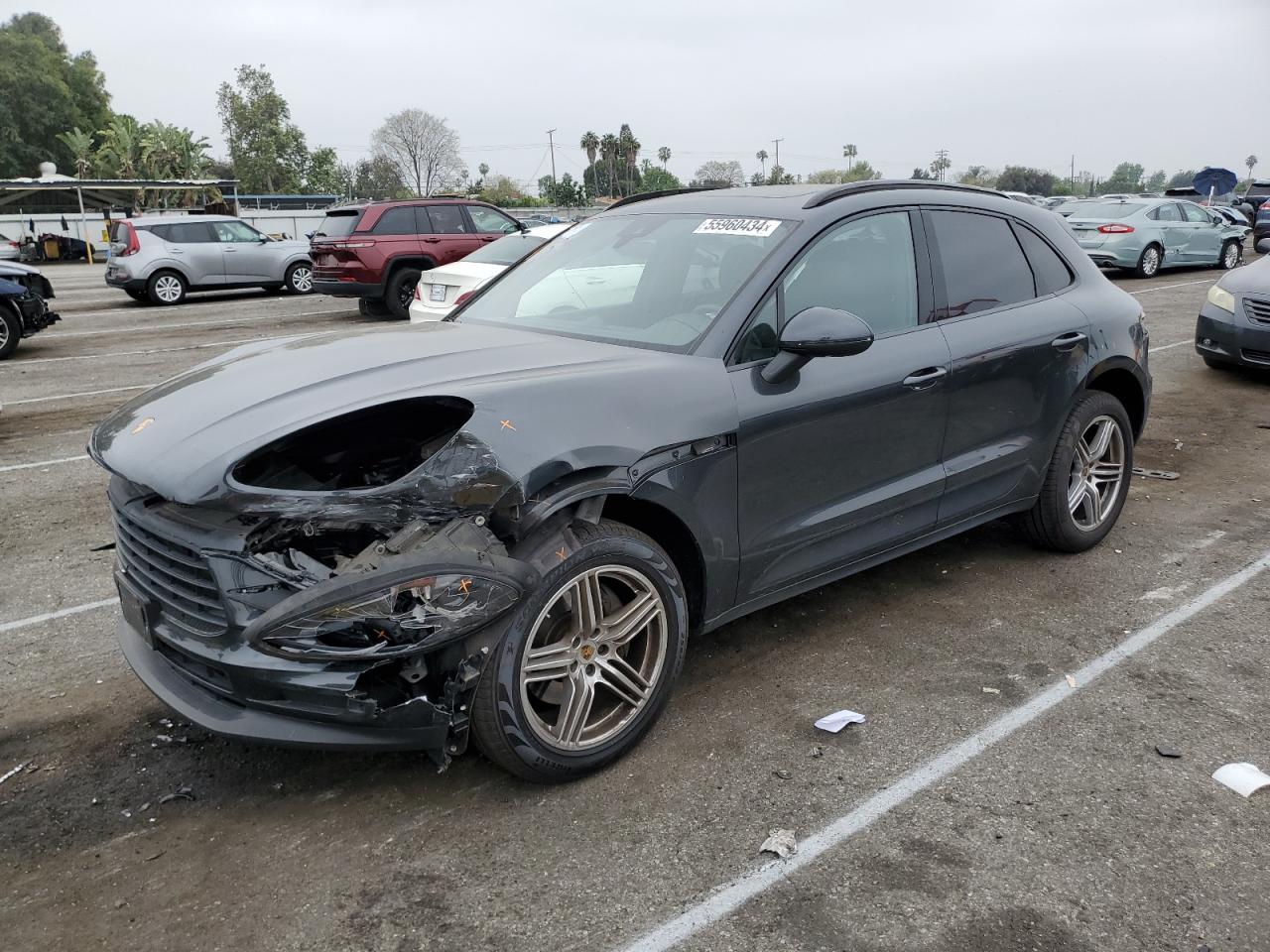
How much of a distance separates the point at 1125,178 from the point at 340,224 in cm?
14907

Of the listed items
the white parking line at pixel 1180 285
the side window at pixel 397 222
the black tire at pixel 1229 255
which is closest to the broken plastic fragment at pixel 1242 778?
the side window at pixel 397 222

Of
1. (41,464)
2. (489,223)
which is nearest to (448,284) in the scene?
(41,464)

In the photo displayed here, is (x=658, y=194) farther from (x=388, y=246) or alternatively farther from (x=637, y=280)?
(x=388, y=246)

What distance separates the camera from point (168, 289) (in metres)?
17.9

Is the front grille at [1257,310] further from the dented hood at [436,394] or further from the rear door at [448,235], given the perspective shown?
the rear door at [448,235]

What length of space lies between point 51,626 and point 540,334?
2541 mm

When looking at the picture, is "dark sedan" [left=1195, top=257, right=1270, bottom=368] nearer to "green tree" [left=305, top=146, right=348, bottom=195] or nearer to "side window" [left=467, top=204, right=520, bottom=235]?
"side window" [left=467, top=204, right=520, bottom=235]

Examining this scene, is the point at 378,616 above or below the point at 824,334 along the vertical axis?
below

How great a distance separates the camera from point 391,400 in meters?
2.77

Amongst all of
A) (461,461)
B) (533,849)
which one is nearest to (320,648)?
(461,461)

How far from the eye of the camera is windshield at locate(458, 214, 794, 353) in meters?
3.52

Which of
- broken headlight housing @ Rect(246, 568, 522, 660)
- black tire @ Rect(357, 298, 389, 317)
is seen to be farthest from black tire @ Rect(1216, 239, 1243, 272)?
broken headlight housing @ Rect(246, 568, 522, 660)

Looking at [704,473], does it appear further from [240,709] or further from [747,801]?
[240,709]

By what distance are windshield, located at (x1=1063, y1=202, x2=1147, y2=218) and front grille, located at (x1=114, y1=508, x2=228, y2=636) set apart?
2017cm
